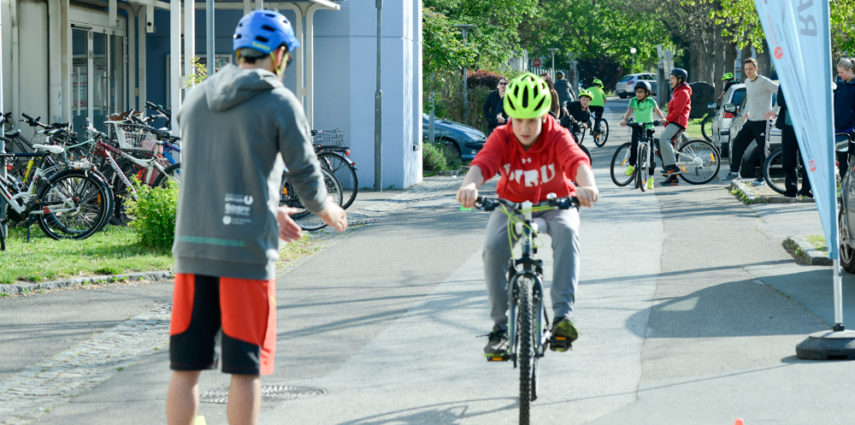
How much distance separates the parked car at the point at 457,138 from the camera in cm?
2555

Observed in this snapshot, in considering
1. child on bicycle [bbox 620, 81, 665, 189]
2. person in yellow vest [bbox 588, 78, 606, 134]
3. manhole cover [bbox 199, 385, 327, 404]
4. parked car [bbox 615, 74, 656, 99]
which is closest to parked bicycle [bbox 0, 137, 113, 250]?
manhole cover [bbox 199, 385, 327, 404]

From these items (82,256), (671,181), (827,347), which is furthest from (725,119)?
(827,347)

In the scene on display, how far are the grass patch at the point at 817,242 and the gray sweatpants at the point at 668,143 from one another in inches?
252

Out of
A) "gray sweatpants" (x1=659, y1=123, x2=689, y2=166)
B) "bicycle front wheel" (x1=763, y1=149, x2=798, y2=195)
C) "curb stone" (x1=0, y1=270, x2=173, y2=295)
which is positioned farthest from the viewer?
"gray sweatpants" (x1=659, y1=123, x2=689, y2=166)

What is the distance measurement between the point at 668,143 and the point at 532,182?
12.9 m

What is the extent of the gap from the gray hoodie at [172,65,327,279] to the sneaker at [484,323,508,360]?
1.76 meters

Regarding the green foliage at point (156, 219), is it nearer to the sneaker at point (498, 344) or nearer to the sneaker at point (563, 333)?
the sneaker at point (498, 344)

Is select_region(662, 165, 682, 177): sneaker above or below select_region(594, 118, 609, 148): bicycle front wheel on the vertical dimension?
below

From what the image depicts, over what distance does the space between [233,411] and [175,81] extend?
1011 centimetres

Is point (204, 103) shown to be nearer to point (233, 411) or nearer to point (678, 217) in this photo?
point (233, 411)

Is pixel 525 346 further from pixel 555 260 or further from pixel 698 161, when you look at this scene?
pixel 698 161

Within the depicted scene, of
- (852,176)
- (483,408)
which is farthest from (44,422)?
(852,176)

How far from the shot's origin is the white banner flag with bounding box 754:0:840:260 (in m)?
6.71

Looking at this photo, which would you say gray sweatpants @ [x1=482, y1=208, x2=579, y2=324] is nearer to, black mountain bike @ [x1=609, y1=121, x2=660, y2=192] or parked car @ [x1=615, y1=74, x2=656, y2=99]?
black mountain bike @ [x1=609, y1=121, x2=660, y2=192]
